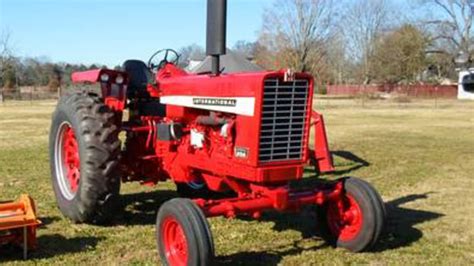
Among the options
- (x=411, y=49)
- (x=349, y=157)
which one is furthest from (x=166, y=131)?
(x=411, y=49)

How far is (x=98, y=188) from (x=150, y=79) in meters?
1.48

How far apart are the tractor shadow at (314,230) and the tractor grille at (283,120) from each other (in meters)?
0.96

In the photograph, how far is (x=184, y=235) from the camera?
4.89m

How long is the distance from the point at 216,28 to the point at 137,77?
1.48 meters

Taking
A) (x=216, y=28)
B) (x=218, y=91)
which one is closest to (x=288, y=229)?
(x=218, y=91)

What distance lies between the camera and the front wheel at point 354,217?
5594 mm

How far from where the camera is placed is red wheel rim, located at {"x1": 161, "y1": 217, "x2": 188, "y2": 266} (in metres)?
5.08

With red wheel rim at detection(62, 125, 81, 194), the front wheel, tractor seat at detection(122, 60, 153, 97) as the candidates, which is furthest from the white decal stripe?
red wheel rim at detection(62, 125, 81, 194)

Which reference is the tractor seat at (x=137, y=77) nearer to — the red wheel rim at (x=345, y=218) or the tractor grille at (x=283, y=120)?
the tractor grille at (x=283, y=120)

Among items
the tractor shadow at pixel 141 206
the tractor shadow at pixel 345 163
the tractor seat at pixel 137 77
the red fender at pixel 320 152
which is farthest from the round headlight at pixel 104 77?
the tractor shadow at pixel 345 163

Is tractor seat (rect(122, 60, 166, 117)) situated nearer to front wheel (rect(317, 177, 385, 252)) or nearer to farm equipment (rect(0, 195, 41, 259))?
farm equipment (rect(0, 195, 41, 259))

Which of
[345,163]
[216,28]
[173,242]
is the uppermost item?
[216,28]

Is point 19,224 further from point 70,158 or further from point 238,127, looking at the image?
point 70,158

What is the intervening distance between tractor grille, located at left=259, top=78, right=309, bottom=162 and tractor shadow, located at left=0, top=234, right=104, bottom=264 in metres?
1.97
